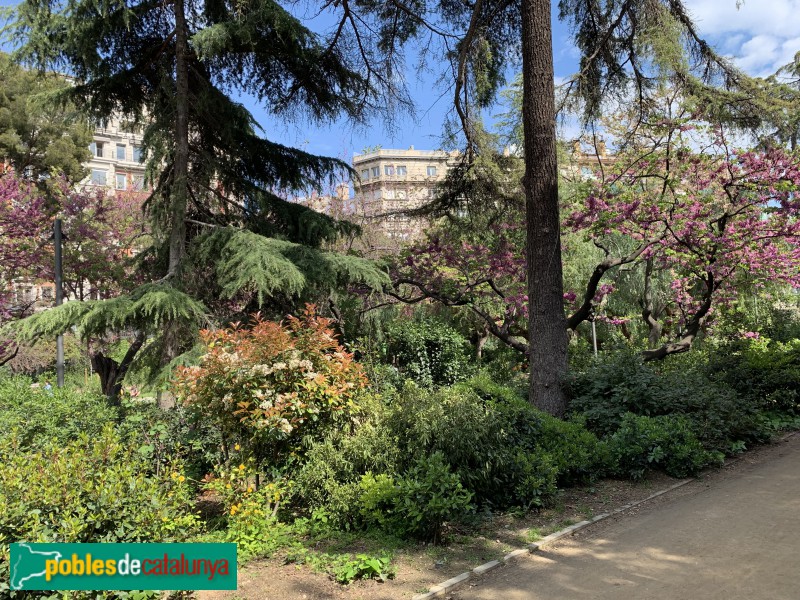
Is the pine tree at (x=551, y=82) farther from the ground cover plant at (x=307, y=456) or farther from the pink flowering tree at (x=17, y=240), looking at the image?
the pink flowering tree at (x=17, y=240)

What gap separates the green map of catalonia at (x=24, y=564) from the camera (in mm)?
3062

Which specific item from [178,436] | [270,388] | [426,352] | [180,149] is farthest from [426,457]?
[426,352]

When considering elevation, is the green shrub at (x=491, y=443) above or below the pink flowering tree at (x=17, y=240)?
below

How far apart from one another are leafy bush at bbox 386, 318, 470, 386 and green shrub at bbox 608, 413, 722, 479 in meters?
5.67

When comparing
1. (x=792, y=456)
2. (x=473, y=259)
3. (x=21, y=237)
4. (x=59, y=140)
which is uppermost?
(x=59, y=140)

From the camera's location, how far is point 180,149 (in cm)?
905

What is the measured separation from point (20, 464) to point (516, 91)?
1200cm

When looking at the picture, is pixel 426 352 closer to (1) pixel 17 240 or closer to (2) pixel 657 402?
(2) pixel 657 402

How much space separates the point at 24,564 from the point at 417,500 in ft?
8.55

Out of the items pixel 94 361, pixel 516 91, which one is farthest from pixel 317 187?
pixel 94 361

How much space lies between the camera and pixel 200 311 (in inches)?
298

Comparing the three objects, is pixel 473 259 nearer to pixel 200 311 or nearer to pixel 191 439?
pixel 200 311

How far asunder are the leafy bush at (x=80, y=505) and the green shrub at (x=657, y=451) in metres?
4.86

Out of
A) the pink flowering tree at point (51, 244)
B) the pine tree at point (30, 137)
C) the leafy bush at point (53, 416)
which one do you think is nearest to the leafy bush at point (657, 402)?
the leafy bush at point (53, 416)
